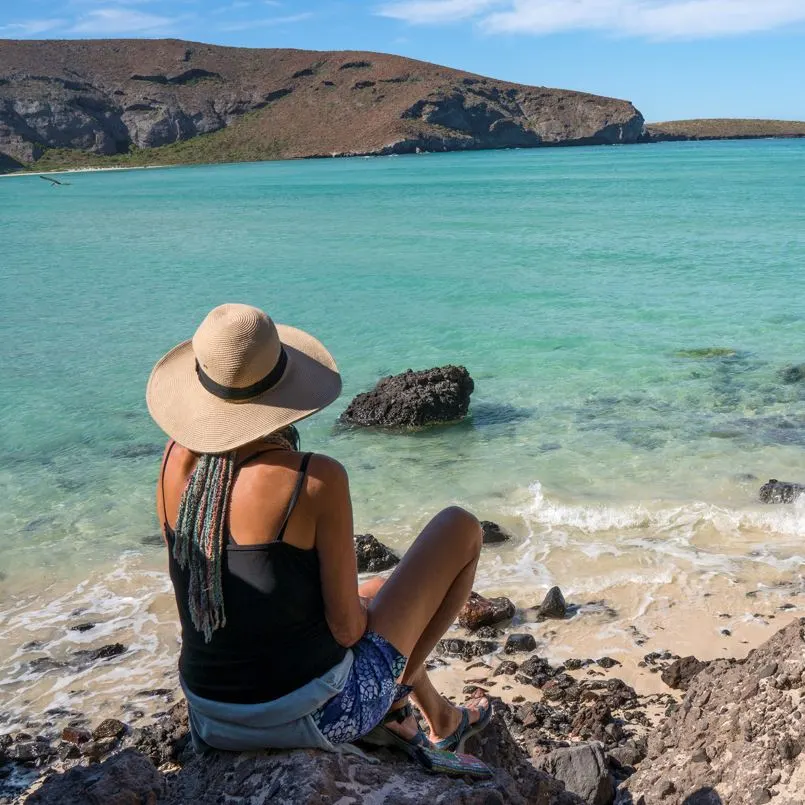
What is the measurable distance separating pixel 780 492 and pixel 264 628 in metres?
6.44

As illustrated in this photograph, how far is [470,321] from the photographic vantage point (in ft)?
59.5

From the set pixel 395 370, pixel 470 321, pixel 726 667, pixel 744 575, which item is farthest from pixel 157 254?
pixel 726 667

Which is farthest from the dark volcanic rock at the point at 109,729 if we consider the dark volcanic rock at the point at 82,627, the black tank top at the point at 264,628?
the black tank top at the point at 264,628

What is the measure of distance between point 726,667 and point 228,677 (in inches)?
87.7

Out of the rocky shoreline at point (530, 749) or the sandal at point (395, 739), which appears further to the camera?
the sandal at point (395, 739)

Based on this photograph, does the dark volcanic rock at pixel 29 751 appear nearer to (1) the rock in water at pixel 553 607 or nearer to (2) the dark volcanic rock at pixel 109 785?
(2) the dark volcanic rock at pixel 109 785

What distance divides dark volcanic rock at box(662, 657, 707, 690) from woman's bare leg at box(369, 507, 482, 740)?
7.28 feet

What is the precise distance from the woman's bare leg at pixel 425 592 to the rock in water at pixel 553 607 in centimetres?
293

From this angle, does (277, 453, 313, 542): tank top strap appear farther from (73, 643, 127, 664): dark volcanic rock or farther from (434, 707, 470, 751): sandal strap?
(73, 643, 127, 664): dark volcanic rock

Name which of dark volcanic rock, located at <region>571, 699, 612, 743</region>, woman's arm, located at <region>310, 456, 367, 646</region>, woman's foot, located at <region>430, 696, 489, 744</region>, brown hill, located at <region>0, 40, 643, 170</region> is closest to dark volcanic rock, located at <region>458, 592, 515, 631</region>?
dark volcanic rock, located at <region>571, 699, 612, 743</region>

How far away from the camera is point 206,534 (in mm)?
2762

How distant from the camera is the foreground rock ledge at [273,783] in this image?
271cm

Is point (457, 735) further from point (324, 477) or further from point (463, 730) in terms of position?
point (324, 477)

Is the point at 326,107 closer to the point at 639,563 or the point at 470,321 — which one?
the point at 470,321
